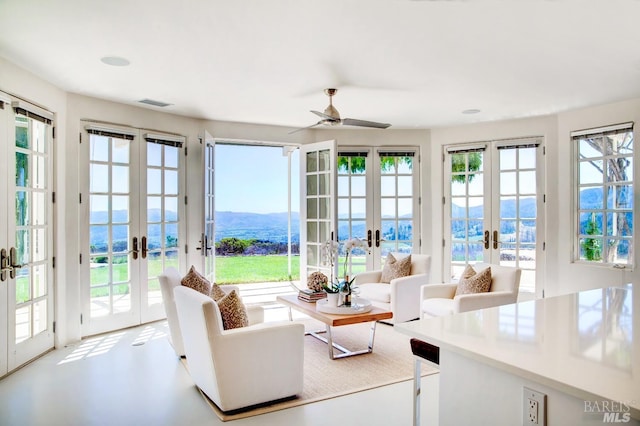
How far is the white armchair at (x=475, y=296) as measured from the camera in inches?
162

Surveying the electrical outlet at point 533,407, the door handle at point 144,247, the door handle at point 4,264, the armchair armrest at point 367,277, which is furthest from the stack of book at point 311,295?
the electrical outlet at point 533,407

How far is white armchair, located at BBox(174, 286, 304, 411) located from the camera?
2.80m

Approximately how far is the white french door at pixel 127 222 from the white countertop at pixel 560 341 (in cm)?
417

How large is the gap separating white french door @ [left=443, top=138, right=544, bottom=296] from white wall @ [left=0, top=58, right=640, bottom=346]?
0.48ft

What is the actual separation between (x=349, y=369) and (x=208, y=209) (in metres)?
3.03

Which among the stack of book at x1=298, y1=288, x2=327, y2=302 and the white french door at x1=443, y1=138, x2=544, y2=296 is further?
the white french door at x1=443, y1=138, x2=544, y2=296

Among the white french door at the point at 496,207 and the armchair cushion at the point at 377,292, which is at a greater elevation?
the white french door at the point at 496,207

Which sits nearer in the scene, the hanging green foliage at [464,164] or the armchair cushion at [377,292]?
the armchair cushion at [377,292]

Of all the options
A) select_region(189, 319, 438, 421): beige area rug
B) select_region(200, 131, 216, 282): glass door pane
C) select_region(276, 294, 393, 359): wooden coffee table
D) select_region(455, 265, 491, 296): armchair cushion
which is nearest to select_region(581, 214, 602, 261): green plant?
select_region(455, 265, 491, 296): armchair cushion

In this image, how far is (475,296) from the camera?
13.5 feet

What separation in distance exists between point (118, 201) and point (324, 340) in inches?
112

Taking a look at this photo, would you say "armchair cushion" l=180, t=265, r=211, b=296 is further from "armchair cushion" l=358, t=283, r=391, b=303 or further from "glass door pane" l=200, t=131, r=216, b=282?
"armchair cushion" l=358, t=283, r=391, b=303

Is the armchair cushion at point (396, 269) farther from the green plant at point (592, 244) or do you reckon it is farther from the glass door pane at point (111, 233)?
the glass door pane at point (111, 233)

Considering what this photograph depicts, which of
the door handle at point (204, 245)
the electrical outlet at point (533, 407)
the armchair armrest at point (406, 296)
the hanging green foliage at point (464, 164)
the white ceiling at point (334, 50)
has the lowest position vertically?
the armchair armrest at point (406, 296)
